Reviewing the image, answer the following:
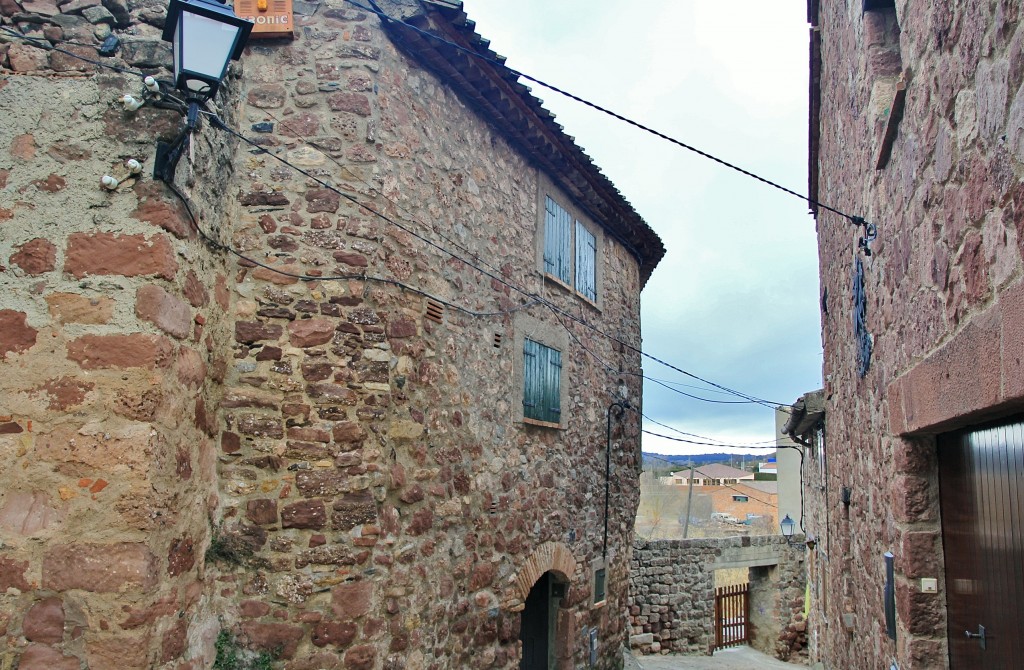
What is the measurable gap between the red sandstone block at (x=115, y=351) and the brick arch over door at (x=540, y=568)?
366 cm

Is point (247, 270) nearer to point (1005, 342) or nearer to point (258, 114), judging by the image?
point (258, 114)

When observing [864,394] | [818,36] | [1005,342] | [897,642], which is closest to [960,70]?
[1005,342]

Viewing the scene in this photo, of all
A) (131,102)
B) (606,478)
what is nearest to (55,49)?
(131,102)

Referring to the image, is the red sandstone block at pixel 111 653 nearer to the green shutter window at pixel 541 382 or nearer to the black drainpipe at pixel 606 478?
the green shutter window at pixel 541 382

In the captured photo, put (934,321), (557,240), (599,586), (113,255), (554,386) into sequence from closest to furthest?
(934,321) < (113,255) < (554,386) < (557,240) < (599,586)

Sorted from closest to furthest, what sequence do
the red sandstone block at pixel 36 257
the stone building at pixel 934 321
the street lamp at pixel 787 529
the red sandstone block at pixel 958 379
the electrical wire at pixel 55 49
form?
the stone building at pixel 934 321, the red sandstone block at pixel 958 379, the red sandstone block at pixel 36 257, the electrical wire at pixel 55 49, the street lamp at pixel 787 529

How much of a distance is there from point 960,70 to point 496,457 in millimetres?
4488

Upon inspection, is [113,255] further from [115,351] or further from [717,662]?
[717,662]

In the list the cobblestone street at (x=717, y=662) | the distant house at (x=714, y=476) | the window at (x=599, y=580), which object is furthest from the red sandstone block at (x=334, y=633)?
the distant house at (x=714, y=476)

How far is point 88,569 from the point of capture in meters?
3.52

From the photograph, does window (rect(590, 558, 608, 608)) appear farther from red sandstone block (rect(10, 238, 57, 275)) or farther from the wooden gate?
the wooden gate

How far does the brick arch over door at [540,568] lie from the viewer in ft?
20.8

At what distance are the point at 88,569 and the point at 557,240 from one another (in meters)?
5.29

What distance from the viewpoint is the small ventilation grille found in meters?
5.29
